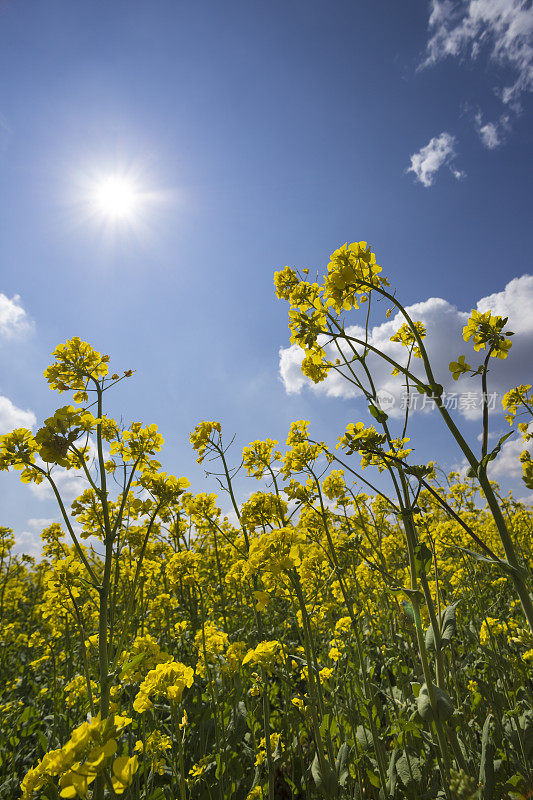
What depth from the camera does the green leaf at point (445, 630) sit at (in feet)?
6.13

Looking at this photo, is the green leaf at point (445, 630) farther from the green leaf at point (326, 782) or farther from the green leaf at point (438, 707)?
the green leaf at point (326, 782)

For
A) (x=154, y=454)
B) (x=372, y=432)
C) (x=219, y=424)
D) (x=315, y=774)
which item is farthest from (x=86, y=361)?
(x=315, y=774)

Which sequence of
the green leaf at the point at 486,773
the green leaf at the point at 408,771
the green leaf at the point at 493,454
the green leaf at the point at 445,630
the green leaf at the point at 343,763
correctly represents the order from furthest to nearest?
the green leaf at the point at 343,763 → the green leaf at the point at 408,771 → the green leaf at the point at 486,773 → the green leaf at the point at 445,630 → the green leaf at the point at 493,454

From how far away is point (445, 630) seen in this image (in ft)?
6.36

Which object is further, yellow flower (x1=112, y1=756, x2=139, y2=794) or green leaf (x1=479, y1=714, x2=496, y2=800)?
green leaf (x1=479, y1=714, x2=496, y2=800)

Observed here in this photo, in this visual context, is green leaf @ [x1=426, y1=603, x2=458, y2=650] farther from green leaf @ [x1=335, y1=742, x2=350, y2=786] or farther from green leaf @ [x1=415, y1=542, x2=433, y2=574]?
green leaf @ [x1=335, y1=742, x2=350, y2=786]

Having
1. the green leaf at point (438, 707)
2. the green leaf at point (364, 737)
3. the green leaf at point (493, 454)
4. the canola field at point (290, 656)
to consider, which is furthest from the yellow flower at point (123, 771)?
the green leaf at point (364, 737)

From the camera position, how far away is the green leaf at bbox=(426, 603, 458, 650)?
1867 mm

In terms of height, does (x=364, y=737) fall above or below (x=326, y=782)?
below

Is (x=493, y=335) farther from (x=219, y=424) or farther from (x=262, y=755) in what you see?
(x=262, y=755)

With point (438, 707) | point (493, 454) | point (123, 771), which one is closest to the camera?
point (123, 771)

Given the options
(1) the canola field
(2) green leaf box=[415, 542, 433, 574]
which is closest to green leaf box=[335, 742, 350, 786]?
(1) the canola field

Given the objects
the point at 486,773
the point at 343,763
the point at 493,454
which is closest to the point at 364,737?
the point at 343,763

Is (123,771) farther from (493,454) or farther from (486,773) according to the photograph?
(486,773)
